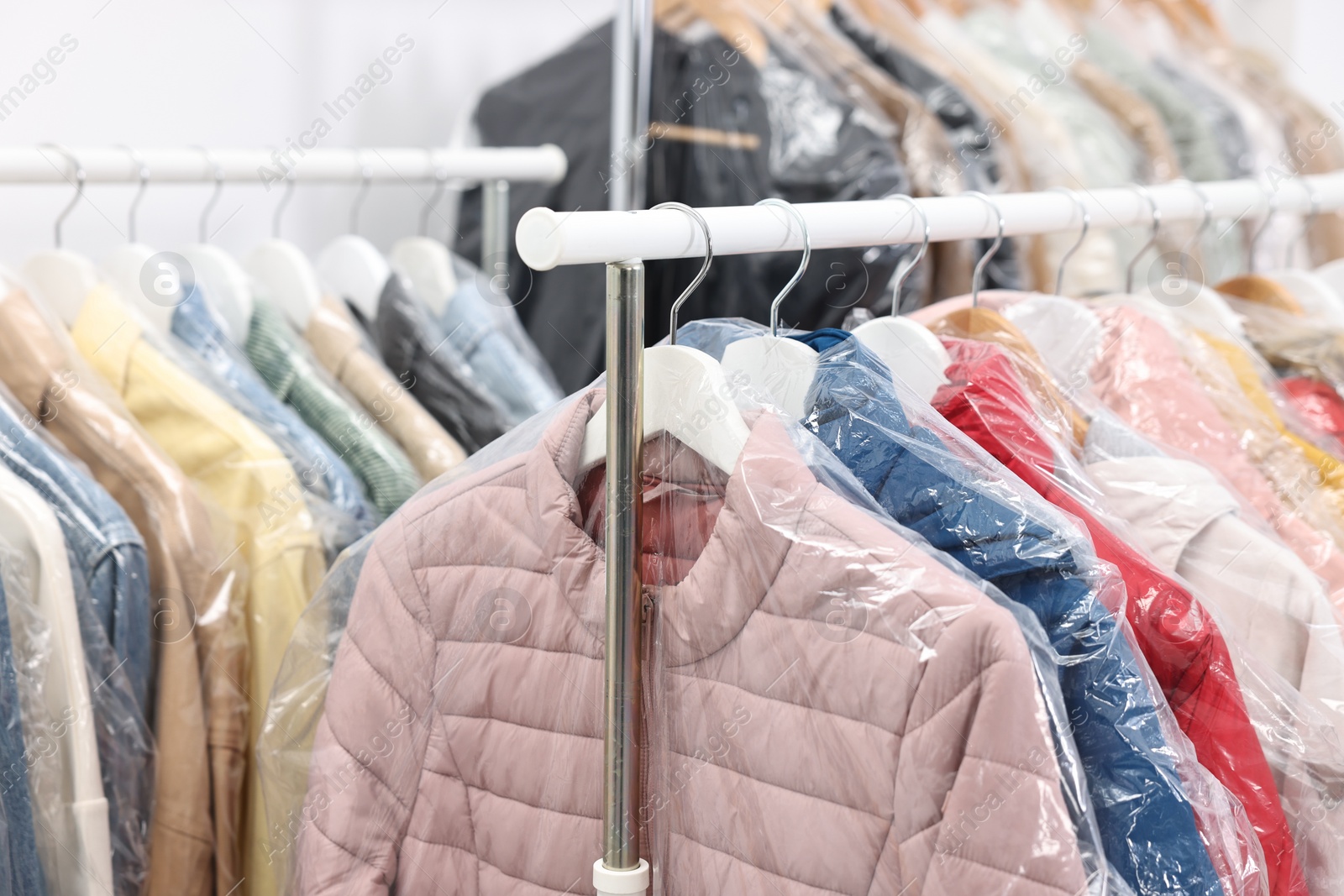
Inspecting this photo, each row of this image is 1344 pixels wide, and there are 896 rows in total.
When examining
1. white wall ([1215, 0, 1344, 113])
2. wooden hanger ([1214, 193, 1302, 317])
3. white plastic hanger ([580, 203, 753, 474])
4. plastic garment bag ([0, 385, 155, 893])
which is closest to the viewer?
white plastic hanger ([580, 203, 753, 474])

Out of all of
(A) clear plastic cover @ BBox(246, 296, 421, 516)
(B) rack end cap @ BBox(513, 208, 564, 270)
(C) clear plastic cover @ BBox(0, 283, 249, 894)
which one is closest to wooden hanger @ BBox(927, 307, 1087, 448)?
(B) rack end cap @ BBox(513, 208, 564, 270)

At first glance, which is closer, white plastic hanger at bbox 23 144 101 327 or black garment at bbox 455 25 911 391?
white plastic hanger at bbox 23 144 101 327

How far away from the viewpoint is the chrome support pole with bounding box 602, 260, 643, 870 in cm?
81

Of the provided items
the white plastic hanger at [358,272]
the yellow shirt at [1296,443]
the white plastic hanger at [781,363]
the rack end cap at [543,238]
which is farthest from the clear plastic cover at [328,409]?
the yellow shirt at [1296,443]

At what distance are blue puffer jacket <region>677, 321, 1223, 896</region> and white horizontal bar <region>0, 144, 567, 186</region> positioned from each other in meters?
0.87

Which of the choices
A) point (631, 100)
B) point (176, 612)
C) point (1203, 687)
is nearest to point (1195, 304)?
point (1203, 687)

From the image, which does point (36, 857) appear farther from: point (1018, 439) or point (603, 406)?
point (1018, 439)

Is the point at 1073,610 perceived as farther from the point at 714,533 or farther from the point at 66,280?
the point at 66,280

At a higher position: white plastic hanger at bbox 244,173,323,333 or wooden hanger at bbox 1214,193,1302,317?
white plastic hanger at bbox 244,173,323,333

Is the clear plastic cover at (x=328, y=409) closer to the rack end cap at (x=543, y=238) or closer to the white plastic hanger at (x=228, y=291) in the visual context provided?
the white plastic hanger at (x=228, y=291)

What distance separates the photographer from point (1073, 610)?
0.80 metres

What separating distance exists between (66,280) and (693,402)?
80 cm

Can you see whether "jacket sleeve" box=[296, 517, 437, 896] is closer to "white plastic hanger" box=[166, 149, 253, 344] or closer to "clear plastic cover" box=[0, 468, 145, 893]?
"clear plastic cover" box=[0, 468, 145, 893]

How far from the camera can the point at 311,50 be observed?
205 centimetres
